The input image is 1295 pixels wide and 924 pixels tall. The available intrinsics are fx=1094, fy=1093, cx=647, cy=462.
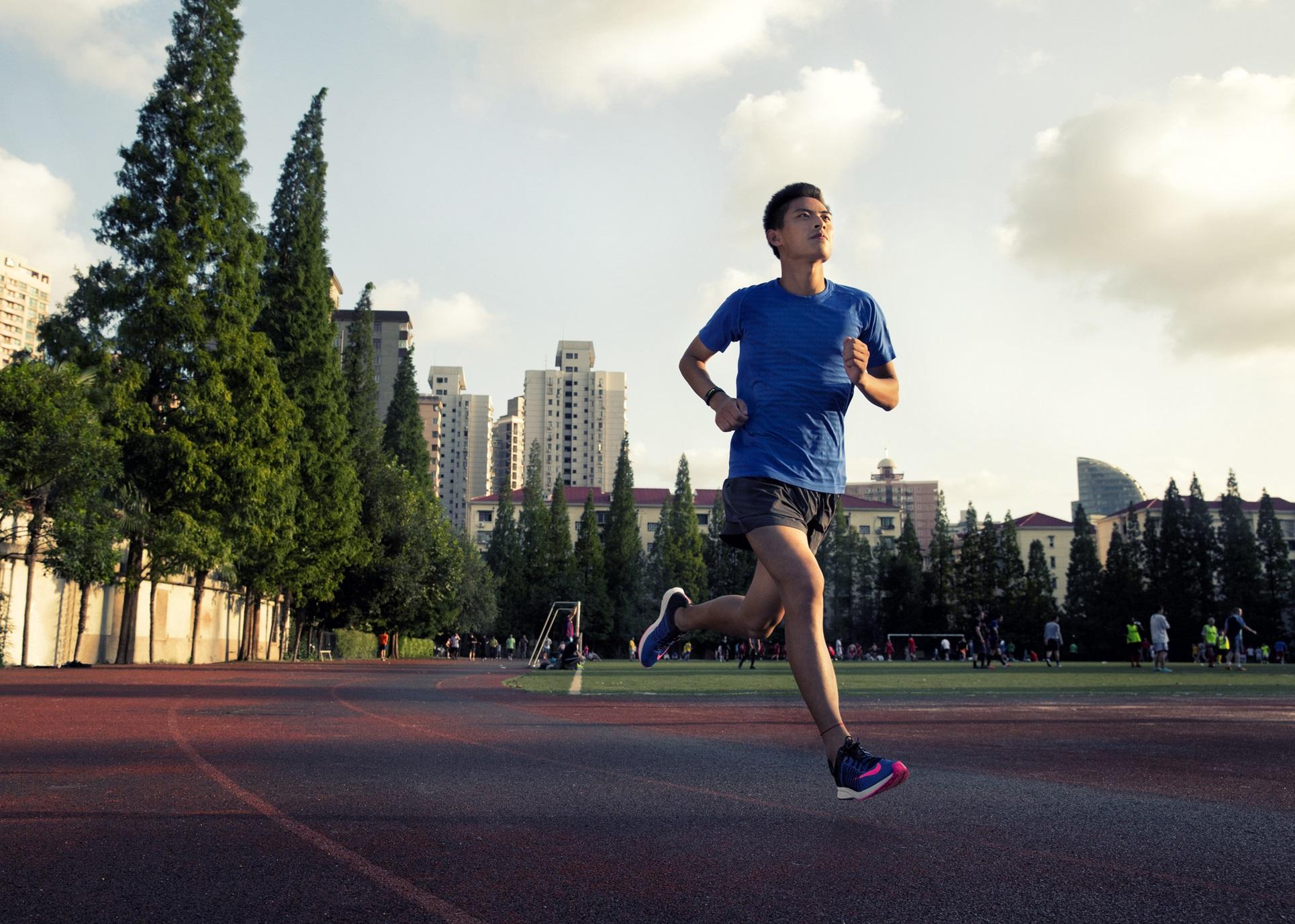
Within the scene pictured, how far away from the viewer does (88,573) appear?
22109mm

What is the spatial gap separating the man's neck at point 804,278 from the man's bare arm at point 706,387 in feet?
1.40

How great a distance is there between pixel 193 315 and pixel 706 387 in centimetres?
Result: 2526

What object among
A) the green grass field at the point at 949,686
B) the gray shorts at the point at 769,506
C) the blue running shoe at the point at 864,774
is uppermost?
the gray shorts at the point at 769,506

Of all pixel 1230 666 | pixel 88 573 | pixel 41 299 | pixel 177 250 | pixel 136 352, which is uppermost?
pixel 41 299

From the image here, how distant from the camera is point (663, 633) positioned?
18.2 ft

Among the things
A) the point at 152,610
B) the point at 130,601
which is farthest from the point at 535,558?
the point at 130,601

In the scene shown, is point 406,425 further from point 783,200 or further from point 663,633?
point 783,200

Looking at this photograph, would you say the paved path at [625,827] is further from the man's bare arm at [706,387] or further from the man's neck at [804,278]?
the man's neck at [804,278]

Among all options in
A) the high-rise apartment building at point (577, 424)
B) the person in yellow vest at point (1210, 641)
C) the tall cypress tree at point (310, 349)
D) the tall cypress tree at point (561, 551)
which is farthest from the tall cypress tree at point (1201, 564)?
the high-rise apartment building at point (577, 424)

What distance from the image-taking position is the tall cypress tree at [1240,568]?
270ft

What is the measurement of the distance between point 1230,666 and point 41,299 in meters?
196

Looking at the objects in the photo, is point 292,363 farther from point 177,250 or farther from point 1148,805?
point 1148,805

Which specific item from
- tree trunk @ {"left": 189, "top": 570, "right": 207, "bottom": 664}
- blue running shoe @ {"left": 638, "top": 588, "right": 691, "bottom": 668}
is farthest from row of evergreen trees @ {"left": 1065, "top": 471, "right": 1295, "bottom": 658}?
blue running shoe @ {"left": 638, "top": 588, "right": 691, "bottom": 668}

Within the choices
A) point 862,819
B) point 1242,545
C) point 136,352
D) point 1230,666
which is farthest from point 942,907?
point 1242,545
